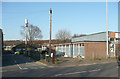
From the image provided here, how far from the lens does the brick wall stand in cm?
2789

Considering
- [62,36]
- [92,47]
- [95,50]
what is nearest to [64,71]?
[92,47]

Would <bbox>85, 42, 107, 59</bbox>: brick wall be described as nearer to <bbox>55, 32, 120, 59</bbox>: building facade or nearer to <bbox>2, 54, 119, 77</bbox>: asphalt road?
<bbox>55, 32, 120, 59</bbox>: building facade

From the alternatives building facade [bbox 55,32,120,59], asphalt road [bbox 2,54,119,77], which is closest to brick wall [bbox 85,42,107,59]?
building facade [bbox 55,32,120,59]

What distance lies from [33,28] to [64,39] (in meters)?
16.3

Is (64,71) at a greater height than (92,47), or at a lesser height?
lesser

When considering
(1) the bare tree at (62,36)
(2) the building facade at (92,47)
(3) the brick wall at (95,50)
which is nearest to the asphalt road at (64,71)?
(2) the building facade at (92,47)

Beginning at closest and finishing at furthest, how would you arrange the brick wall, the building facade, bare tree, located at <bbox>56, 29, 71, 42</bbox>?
1. the brick wall
2. the building facade
3. bare tree, located at <bbox>56, 29, 71, 42</bbox>

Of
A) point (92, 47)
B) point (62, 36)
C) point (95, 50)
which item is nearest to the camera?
point (92, 47)

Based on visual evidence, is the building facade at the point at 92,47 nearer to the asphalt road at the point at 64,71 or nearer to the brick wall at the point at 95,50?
the brick wall at the point at 95,50

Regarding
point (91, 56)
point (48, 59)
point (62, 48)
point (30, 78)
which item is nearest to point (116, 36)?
point (91, 56)

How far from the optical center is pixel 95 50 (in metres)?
28.8

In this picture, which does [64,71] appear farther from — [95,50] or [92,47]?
[95,50]

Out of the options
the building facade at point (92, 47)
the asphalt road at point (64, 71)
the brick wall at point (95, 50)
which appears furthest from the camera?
the building facade at point (92, 47)

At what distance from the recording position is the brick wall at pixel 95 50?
27891mm
